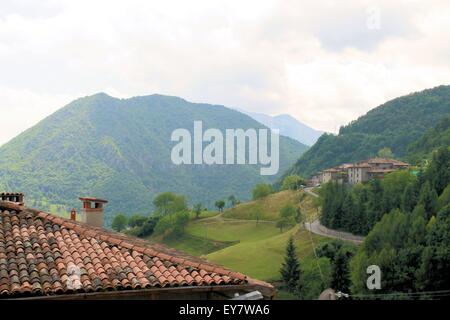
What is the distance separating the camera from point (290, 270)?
72.7 meters

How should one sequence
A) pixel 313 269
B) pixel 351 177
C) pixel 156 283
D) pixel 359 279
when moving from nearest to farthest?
pixel 156 283
pixel 359 279
pixel 313 269
pixel 351 177

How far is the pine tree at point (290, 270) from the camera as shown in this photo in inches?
2818

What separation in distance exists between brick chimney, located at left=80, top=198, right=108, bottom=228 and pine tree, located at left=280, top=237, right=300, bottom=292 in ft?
194

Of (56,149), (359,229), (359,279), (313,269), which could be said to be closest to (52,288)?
(359,279)

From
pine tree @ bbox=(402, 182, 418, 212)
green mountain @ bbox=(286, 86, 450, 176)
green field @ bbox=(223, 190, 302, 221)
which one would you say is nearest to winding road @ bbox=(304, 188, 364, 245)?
pine tree @ bbox=(402, 182, 418, 212)

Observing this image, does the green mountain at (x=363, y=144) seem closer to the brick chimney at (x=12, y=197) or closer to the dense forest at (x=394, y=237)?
the dense forest at (x=394, y=237)

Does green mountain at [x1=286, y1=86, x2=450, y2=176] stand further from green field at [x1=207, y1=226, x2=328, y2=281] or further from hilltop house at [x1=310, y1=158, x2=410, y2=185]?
green field at [x1=207, y1=226, x2=328, y2=281]

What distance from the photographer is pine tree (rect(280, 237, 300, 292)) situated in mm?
71581
